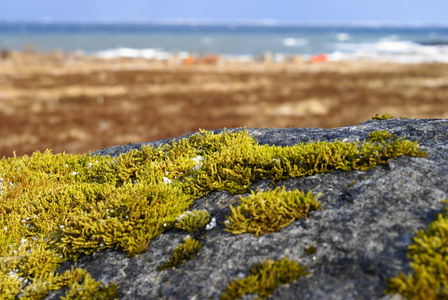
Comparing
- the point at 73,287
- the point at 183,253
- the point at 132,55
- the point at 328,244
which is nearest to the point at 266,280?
the point at 328,244

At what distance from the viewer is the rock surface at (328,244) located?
3219 millimetres

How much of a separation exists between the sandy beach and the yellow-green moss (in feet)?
27.7

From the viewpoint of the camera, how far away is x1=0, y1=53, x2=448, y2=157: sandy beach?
21.3 metres

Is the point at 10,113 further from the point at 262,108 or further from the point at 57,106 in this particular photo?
the point at 262,108

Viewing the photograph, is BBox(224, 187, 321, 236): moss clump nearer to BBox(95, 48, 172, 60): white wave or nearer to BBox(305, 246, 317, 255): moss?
BBox(305, 246, 317, 255): moss

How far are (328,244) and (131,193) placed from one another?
2798 mm

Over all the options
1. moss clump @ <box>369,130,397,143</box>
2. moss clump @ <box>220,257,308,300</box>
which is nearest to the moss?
moss clump @ <box>220,257,308,300</box>

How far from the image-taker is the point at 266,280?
333 cm

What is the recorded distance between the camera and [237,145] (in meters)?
5.77

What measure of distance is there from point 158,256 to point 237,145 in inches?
92.9

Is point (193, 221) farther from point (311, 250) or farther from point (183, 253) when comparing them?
point (311, 250)

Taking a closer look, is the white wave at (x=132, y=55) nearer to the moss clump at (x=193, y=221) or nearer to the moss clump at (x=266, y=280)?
the moss clump at (x=193, y=221)

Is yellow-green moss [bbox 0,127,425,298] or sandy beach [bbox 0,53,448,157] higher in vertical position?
yellow-green moss [bbox 0,127,425,298]

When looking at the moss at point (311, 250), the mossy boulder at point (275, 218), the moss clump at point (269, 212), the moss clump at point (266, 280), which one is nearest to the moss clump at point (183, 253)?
the mossy boulder at point (275, 218)
